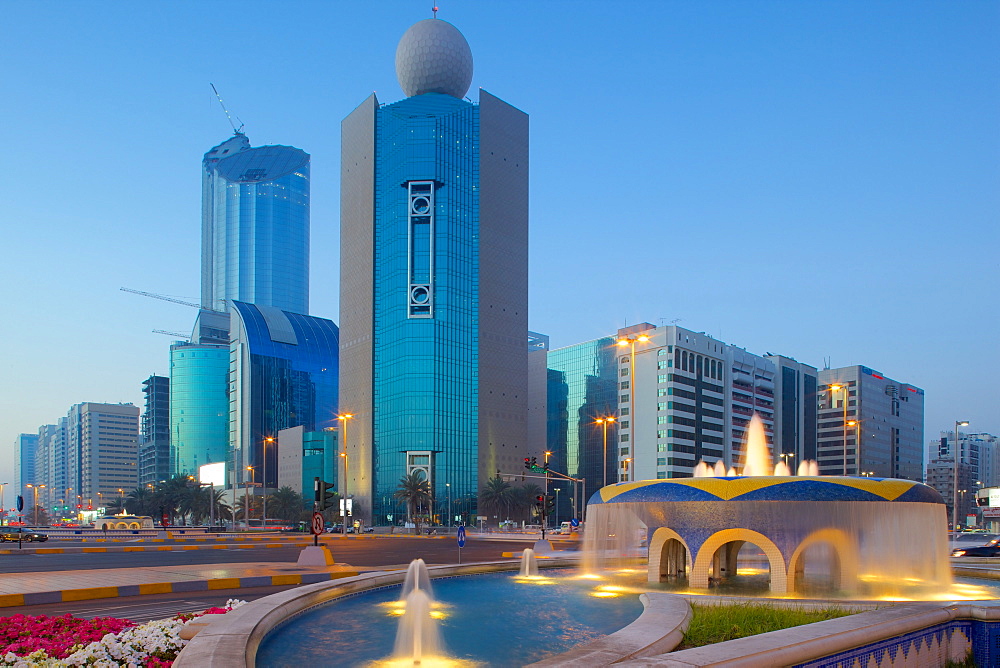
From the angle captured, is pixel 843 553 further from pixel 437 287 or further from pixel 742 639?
pixel 437 287

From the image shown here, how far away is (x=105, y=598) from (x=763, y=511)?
1560 centimetres

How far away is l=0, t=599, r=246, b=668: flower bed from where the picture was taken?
31.8ft

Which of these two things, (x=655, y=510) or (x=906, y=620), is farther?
(x=655, y=510)

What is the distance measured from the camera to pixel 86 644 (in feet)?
35.2

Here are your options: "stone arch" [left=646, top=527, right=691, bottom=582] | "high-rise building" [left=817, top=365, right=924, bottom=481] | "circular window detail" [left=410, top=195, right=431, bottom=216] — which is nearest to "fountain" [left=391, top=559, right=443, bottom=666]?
"stone arch" [left=646, top=527, right=691, bottom=582]

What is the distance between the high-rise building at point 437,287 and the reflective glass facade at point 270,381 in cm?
5879

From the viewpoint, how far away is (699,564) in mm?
18391

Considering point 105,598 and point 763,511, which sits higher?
point 763,511

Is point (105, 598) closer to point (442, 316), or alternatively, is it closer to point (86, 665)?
point (86, 665)

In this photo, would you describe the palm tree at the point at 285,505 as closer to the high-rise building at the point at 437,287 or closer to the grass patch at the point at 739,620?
the high-rise building at the point at 437,287

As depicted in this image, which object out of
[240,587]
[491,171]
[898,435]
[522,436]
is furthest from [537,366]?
[240,587]

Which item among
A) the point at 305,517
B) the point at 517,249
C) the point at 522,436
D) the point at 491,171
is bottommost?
the point at 305,517

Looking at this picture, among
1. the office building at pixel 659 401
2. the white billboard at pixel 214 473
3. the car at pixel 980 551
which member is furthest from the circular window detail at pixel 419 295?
the car at pixel 980 551

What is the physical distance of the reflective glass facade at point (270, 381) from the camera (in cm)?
17825
